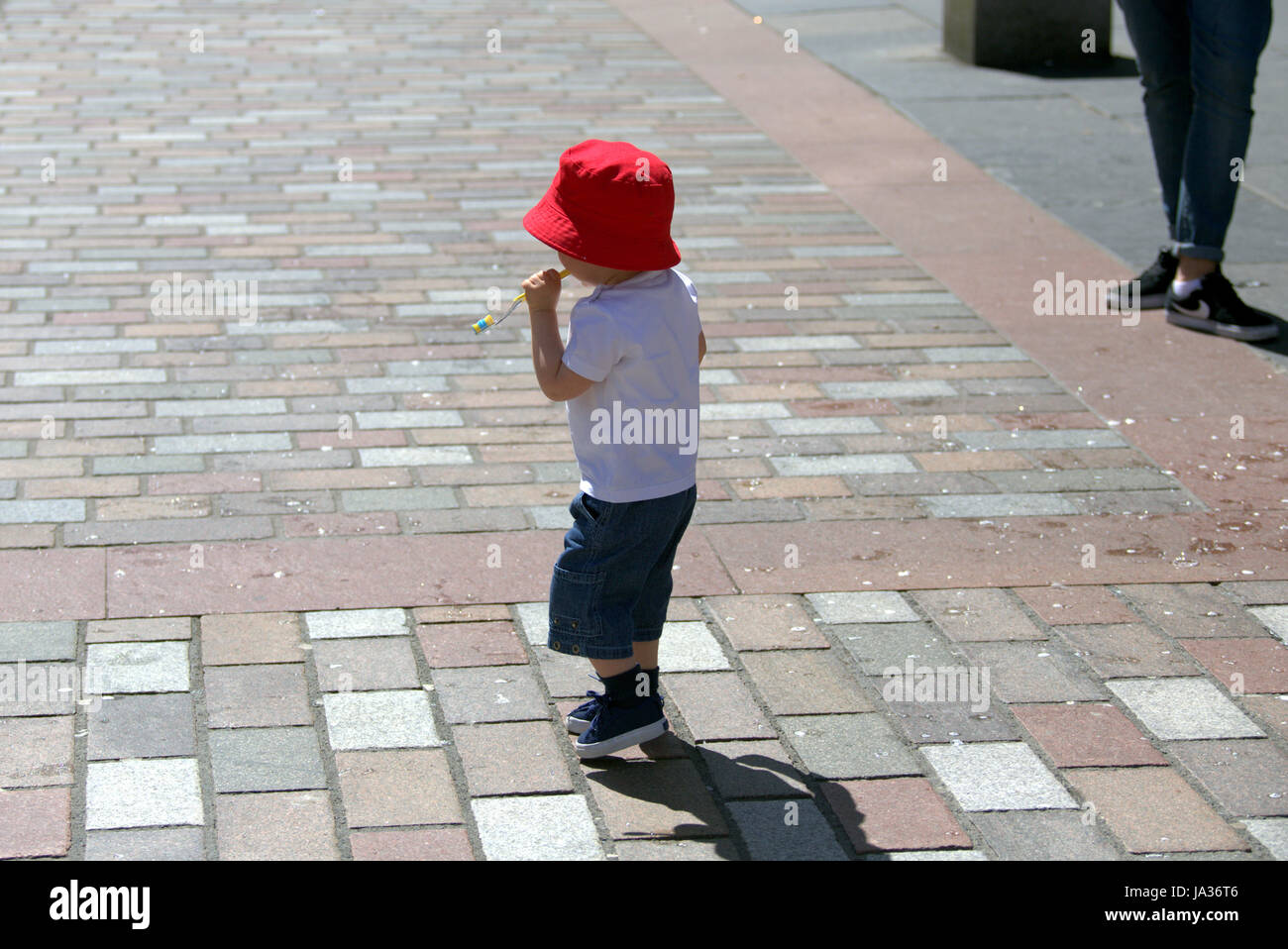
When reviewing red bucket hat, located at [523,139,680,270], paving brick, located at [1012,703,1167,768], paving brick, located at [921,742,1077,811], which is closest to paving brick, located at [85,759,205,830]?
red bucket hat, located at [523,139,680,270]

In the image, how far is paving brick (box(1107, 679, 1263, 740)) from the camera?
11.0 feet

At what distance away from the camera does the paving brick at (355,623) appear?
3719mm

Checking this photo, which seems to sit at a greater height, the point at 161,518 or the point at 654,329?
the point at 654,329

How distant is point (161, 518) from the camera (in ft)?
14.2

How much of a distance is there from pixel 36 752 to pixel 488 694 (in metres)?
0.94

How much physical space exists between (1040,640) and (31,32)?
32.5 ft

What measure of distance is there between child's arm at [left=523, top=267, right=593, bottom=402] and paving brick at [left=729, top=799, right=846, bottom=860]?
0.89 metres

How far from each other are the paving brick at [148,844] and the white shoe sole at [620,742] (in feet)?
2.53

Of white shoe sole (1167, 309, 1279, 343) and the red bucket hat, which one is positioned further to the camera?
white shoe sole (1167, 309, 1279, 343)

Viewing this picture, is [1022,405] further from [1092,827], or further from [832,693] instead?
[1092,827]

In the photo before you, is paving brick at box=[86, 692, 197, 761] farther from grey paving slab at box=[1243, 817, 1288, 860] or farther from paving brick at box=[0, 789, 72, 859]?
grey paving slab at box=[1243, 817, 1288, 860]

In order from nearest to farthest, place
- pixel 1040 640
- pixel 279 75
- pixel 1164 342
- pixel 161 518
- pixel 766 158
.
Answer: pixel 1040 640 < pixel 161 518 < pixel 1164 342 < pixel 766 158 < pixel 279 75

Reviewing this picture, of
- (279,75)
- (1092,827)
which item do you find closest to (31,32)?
(279,75)

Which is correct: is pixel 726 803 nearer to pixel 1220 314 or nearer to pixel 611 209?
pixel 611 209
